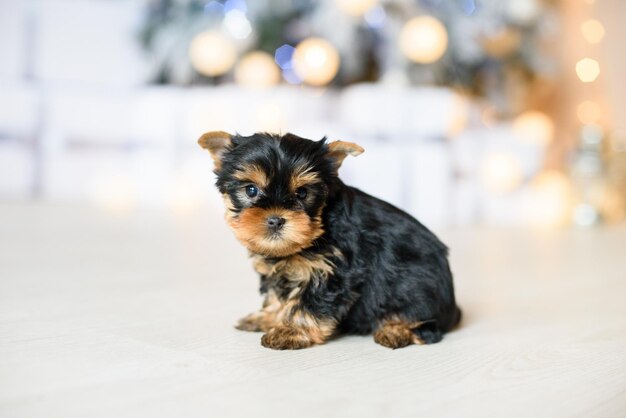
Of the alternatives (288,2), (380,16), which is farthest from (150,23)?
(380,16)

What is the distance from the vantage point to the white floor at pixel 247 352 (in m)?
1.45

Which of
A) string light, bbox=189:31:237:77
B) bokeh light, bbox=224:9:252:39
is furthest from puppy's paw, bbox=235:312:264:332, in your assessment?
bokeh light, bbox=224:9:252:39

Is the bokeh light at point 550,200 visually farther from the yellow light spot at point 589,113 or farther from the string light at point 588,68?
the string light at point 588,68

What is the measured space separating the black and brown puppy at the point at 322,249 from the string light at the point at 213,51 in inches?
181

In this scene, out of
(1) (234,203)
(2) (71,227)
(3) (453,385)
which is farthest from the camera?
(2) (71,227)

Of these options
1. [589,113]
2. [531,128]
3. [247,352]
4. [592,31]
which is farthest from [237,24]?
[247,352]

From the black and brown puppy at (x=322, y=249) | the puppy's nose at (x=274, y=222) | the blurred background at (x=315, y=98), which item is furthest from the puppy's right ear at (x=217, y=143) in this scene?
the blurred background at (x=315, y=98)

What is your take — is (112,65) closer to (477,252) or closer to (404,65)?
(404,65)

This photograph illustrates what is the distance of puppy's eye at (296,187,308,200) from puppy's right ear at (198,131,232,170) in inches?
9.3

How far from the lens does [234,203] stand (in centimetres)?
188

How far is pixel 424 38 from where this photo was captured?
5809 millimetres

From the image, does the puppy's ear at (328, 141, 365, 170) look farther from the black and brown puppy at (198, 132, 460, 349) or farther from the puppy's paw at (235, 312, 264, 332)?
the puppy's paw at (235, 312, 264, 332)

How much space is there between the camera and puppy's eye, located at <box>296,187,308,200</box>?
6.06 feet

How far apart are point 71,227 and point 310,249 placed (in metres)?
3.35
